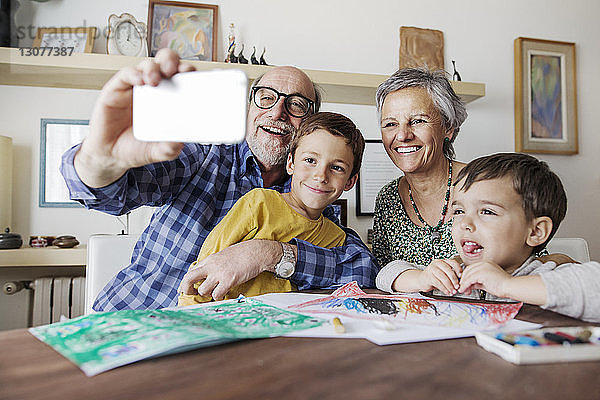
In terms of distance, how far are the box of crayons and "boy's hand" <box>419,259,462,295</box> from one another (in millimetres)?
369

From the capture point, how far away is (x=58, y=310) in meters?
2.79

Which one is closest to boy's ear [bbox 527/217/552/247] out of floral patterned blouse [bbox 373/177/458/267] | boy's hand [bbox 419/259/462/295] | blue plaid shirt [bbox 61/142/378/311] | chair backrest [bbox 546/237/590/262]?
boy's hand [bbox 419/259/462/295]

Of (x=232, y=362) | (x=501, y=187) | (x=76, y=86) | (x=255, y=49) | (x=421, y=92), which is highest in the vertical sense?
(x=255, y=49)

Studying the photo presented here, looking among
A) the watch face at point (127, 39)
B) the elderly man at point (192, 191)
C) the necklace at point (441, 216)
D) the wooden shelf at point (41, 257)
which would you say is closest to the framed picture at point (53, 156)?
the wooden shelf at point (41, 257)

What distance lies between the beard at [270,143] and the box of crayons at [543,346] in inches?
44.0

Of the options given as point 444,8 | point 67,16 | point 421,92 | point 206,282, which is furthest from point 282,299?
point 444,8

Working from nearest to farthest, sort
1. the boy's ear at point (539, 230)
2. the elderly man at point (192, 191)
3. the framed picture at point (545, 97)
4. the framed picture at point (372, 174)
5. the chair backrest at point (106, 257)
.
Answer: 1. the elderly man at point (192, 191)
2. the boy's ear at point (539, 230)
3. the chair backrest at point (106, 257)
4. the framed picture at point (372, 174)
5. the framed picture at point (545, 97)

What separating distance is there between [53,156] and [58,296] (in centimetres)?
76

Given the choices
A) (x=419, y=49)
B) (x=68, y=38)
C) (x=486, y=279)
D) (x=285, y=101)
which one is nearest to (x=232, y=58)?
(x=68, y=38)

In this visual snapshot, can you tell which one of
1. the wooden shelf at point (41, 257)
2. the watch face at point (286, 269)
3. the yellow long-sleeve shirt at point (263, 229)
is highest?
the yellow long-sleeve shirt at point (263, 229)

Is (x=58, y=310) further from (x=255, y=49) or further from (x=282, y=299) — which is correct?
(x=282, y=299)

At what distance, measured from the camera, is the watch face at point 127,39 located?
111 inches

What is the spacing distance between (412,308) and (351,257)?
0.50 meters

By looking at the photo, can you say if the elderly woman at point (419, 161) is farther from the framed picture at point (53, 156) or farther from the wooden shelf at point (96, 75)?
the framed picture at point (53, 156)
